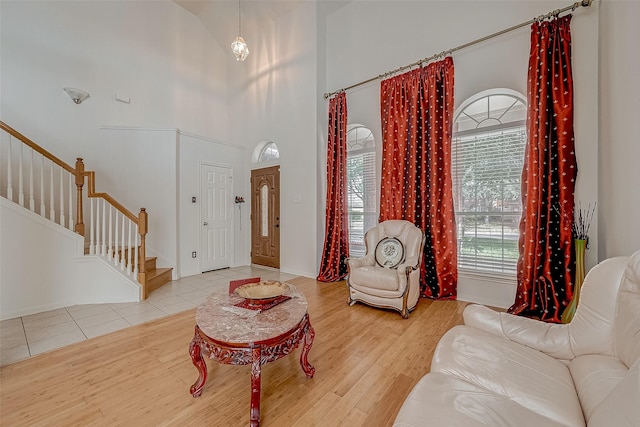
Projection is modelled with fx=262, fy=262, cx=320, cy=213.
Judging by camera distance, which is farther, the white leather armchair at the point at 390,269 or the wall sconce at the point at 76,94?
the wall sconce at the point at 76,94

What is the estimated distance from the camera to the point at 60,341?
2.38m

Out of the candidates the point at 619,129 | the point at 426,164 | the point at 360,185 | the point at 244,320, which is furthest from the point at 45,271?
the point at 619,129

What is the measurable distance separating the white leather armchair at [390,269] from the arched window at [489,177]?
772 mm

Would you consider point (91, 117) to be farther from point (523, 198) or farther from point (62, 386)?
point (523, 198)

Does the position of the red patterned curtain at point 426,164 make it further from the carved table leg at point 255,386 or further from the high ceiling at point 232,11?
the carved table leg at point 255,386

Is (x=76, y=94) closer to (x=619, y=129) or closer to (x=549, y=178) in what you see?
(x=549, y=178)

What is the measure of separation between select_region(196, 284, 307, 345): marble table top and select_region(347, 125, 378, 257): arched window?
2569mm

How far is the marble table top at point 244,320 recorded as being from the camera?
4.86 ft

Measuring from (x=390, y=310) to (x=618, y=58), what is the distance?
3075 millimetres

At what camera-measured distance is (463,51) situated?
11.0 feet

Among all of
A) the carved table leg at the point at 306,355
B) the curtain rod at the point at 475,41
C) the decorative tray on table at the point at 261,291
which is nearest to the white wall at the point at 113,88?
the decorative tray on table at the point at 261,291

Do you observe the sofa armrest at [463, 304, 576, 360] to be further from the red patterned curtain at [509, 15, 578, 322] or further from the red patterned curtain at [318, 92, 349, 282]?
the red patterned curtain at [318, 92, 349, 282]

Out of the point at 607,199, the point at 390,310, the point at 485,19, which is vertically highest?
the point at 485,19

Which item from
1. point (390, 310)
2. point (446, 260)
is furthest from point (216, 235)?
point (446, 260)
